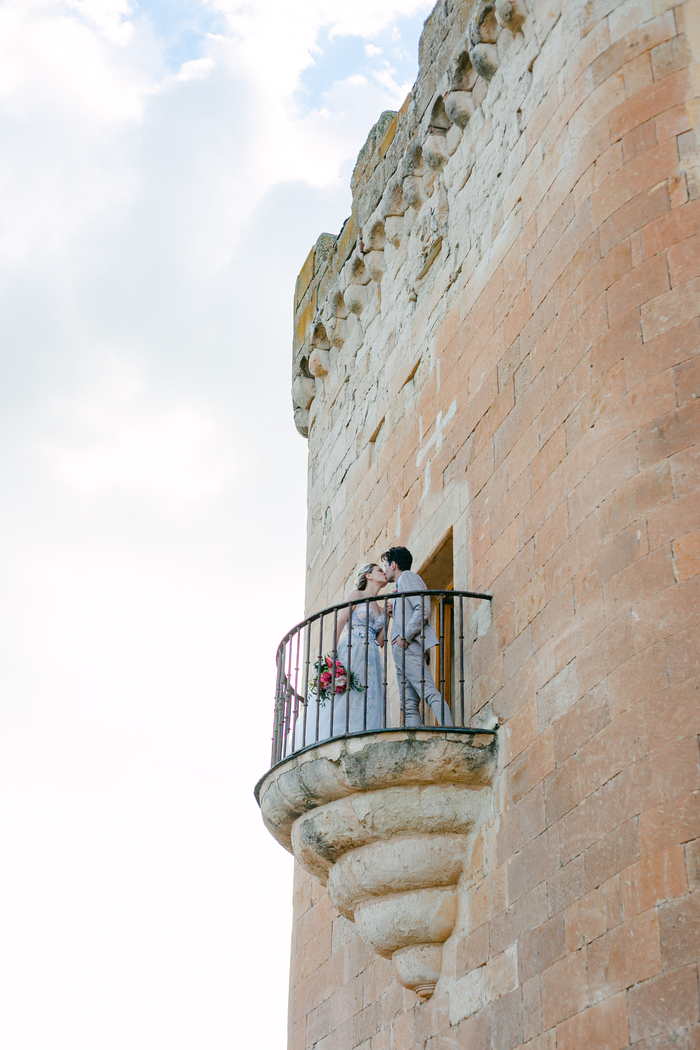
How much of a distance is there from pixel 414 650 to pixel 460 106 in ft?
13.4

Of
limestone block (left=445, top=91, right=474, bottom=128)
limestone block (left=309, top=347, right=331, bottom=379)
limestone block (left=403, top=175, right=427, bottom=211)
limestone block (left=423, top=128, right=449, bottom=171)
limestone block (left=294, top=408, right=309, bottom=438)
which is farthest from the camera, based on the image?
limestone block (left=294, top=408, right=309, bottom=438)

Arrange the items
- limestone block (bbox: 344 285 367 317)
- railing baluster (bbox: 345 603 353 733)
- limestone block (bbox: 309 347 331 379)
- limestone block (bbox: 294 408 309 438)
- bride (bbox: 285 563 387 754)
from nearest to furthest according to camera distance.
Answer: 1. railing baluster (bbox: 345 603 353 733)
2. bride (bbox: 285 563 387 754)
3. limestone block (bbox: 344 285 367 317)
4. limestone block (bbox: 309 347 331 379)
5. limestone block (bbox: 294 408 309 438)

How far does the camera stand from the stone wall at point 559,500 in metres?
4.83

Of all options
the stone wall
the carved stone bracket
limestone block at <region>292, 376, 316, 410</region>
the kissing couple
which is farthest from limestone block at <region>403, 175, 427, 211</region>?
the carved stone bracket

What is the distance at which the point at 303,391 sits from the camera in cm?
1163

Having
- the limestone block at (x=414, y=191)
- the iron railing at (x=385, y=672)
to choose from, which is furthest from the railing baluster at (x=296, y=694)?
the limestone block at (x=414, y=191)

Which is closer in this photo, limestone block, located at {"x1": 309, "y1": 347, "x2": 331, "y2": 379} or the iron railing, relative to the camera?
the iron railing

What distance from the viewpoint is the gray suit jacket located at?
680 centimetres

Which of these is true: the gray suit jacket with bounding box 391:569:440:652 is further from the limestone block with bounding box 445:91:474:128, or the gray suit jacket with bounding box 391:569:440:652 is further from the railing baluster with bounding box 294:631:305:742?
the limestone block with bounding box 445:91:474:128

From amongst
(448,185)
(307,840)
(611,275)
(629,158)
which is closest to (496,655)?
(307,840)

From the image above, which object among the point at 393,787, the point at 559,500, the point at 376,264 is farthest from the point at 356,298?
the point at 393,787

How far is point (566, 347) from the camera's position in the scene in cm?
627

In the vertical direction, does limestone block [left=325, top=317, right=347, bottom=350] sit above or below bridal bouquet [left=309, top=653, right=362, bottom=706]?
above

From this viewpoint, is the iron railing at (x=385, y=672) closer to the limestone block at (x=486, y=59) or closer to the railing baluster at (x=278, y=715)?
the railing baluster at (x=278, y=715)
